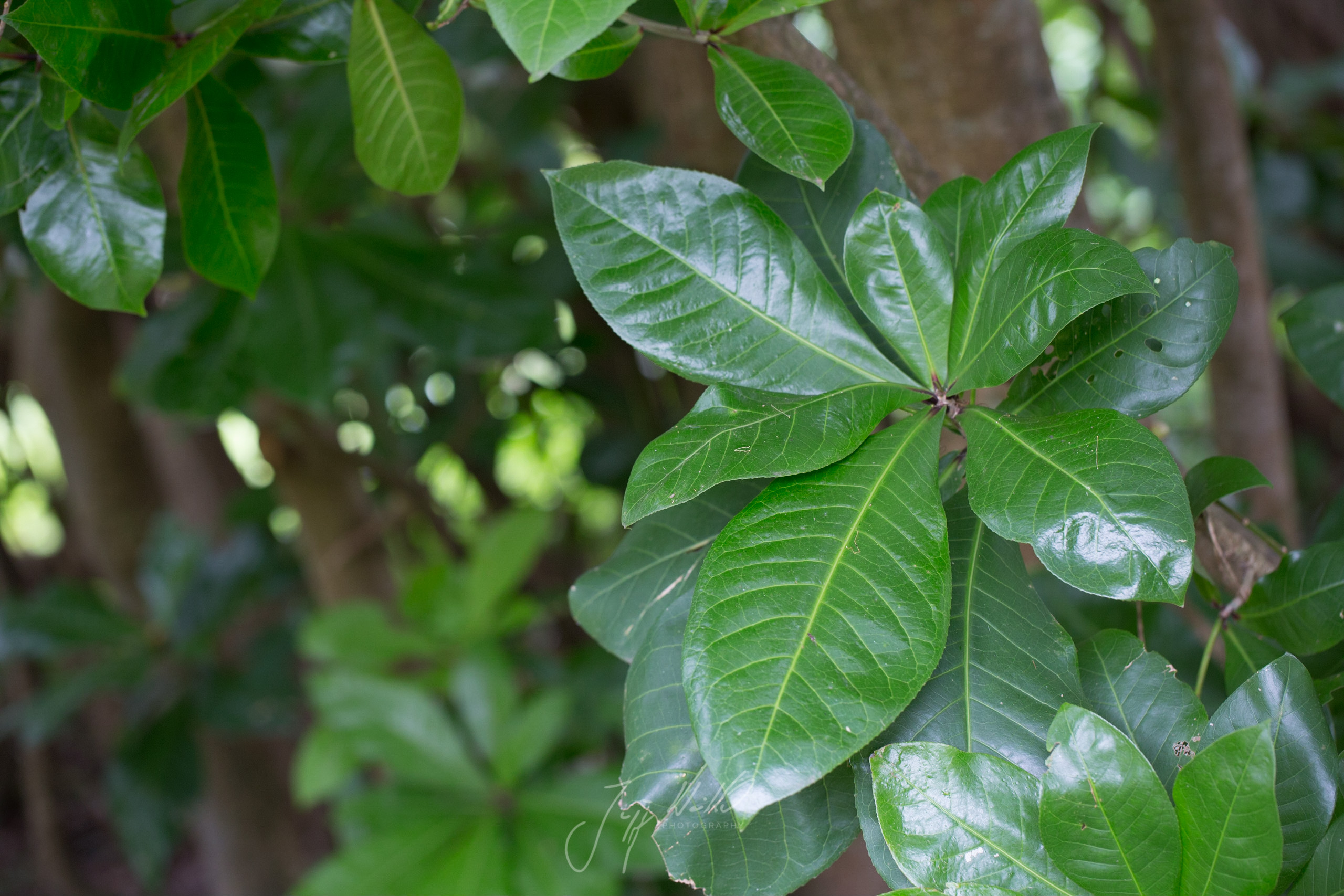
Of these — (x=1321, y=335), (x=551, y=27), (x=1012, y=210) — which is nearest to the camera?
(x=551, y=27)

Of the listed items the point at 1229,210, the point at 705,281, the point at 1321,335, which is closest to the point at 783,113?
the point at 705,281

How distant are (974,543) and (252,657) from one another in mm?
1814

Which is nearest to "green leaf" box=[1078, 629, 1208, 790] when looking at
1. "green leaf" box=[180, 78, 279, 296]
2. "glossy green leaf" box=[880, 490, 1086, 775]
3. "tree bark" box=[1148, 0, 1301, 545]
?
"glossy green leaf" box=[880, 490, 1086, 775]

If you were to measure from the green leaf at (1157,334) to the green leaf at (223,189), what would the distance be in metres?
0.50

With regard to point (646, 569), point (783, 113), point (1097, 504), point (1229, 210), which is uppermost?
point (783, 113)

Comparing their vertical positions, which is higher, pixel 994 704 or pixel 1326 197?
pixel 994 704

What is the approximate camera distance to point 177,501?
230 centimetres

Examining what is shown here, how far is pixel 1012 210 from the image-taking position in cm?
50

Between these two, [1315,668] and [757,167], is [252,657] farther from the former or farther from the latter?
[1315,668]

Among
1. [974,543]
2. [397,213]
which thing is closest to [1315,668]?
[974,543]

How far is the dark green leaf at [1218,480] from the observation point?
1.70ft

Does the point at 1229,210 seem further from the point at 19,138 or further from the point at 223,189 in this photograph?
the point at 19,138

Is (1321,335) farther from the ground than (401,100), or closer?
closer

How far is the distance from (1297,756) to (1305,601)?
0.11 meters
